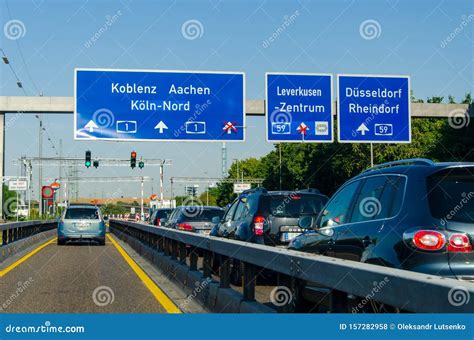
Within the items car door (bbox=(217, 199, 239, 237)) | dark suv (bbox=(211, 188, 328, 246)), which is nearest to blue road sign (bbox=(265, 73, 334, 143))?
car door (bbox=(217, 199, 239, 237))

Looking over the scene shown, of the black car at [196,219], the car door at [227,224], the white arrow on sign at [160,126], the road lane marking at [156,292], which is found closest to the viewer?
the road lane marking at [156,292]

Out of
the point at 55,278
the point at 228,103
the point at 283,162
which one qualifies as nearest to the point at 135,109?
the point at 228,103

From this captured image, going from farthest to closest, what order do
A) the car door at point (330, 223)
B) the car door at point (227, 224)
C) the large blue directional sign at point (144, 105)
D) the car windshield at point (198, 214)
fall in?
the large blue directional sign at point (144, 105) → the car windshield at point (198, 214) → the car door at point (227, 224) → the car door at point (330, 223)

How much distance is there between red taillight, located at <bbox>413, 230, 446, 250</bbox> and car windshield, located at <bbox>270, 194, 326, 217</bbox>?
7239mm

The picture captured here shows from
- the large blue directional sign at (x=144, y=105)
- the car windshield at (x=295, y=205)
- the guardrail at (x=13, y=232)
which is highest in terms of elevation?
the large blue directional sign at (x=144, y=105)

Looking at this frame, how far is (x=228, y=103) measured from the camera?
2880 centimetres

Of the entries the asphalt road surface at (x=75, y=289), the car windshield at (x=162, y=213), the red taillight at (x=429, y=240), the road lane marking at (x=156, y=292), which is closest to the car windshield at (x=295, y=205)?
the road lane marking at (x=156, y=292)

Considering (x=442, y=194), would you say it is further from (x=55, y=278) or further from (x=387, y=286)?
(x=55, y=278)

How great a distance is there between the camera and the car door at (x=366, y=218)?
668cm

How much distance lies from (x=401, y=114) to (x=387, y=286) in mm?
26104

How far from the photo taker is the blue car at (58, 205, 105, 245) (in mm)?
29516

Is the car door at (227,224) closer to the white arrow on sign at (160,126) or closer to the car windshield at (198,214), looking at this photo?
the car windshield at (198,214)

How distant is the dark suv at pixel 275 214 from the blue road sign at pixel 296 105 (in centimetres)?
1496

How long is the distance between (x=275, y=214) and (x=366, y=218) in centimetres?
625
